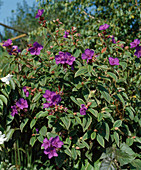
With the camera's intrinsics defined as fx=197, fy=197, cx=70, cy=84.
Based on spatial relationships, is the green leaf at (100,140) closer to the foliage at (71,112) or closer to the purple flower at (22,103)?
the foliage at (71,112)

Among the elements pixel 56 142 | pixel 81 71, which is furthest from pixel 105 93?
pixel 56 142

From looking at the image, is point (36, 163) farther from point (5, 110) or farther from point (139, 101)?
point (139, 101)

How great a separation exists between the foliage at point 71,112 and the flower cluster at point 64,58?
5 centimetres

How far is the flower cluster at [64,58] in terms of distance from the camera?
58.2 inches

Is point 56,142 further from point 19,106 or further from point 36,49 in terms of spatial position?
point 36,49

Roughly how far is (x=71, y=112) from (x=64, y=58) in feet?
1.45

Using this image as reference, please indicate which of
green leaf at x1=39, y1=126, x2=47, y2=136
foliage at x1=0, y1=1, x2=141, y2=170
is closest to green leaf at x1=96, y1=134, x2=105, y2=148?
foliage at x1=0, y1=1, x2=141, y2=170

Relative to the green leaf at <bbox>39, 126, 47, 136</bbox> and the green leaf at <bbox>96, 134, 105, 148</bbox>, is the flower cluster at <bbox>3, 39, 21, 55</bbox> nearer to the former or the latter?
the green leaf at <bbox>39, 126, 47, 136</bbox>

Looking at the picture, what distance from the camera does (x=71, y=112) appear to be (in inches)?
63.0

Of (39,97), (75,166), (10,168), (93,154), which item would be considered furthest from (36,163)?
(39,97)

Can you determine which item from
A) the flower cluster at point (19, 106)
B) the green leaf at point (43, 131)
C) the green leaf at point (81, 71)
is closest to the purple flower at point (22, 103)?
the flower cluster at point (19, 106)

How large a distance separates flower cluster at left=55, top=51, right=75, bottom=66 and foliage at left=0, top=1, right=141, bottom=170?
0.16 ft

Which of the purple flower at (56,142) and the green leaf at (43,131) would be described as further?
the green leaf at (43,131)

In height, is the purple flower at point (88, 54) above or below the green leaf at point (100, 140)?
above
